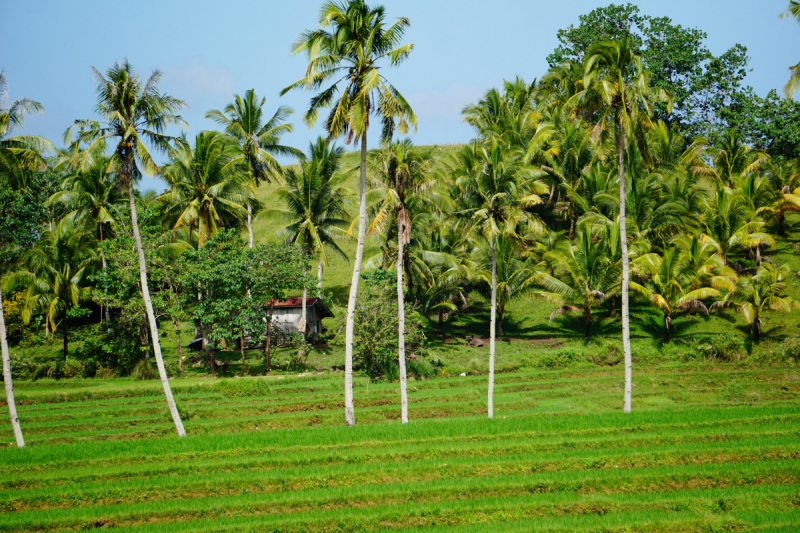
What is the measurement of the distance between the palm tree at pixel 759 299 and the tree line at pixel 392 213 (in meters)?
0.14

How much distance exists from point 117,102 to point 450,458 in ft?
51.3

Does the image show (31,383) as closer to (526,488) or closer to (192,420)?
(192,420)

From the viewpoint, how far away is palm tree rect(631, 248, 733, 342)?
113 ft

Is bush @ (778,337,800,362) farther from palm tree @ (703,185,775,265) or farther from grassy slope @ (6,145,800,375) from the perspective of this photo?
palm tree @ (703,185,775,265)

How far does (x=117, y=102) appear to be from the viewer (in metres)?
19.9

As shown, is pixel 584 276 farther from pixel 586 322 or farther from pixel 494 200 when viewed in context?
pixel 494 200

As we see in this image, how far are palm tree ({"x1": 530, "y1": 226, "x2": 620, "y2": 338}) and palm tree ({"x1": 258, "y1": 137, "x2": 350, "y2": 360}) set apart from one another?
1361 cm

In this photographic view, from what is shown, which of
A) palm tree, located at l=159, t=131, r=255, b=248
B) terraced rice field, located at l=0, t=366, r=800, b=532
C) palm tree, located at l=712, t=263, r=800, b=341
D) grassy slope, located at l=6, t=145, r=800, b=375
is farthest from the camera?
palm tree, located at l=159, t=131, r=255, b=248

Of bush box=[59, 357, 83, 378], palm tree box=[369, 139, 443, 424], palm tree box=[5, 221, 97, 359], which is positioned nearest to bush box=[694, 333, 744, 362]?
palm tree box=[369, 139, 443, 424]

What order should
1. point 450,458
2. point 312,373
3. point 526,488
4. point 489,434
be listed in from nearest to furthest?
point 526,488 → point 450,458 → point 489,434 → point 312,373

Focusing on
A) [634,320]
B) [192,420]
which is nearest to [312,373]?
[192,420]

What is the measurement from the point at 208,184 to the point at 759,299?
32359mm

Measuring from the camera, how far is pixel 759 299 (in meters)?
31.8

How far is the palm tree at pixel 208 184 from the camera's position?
36562 millimetres
